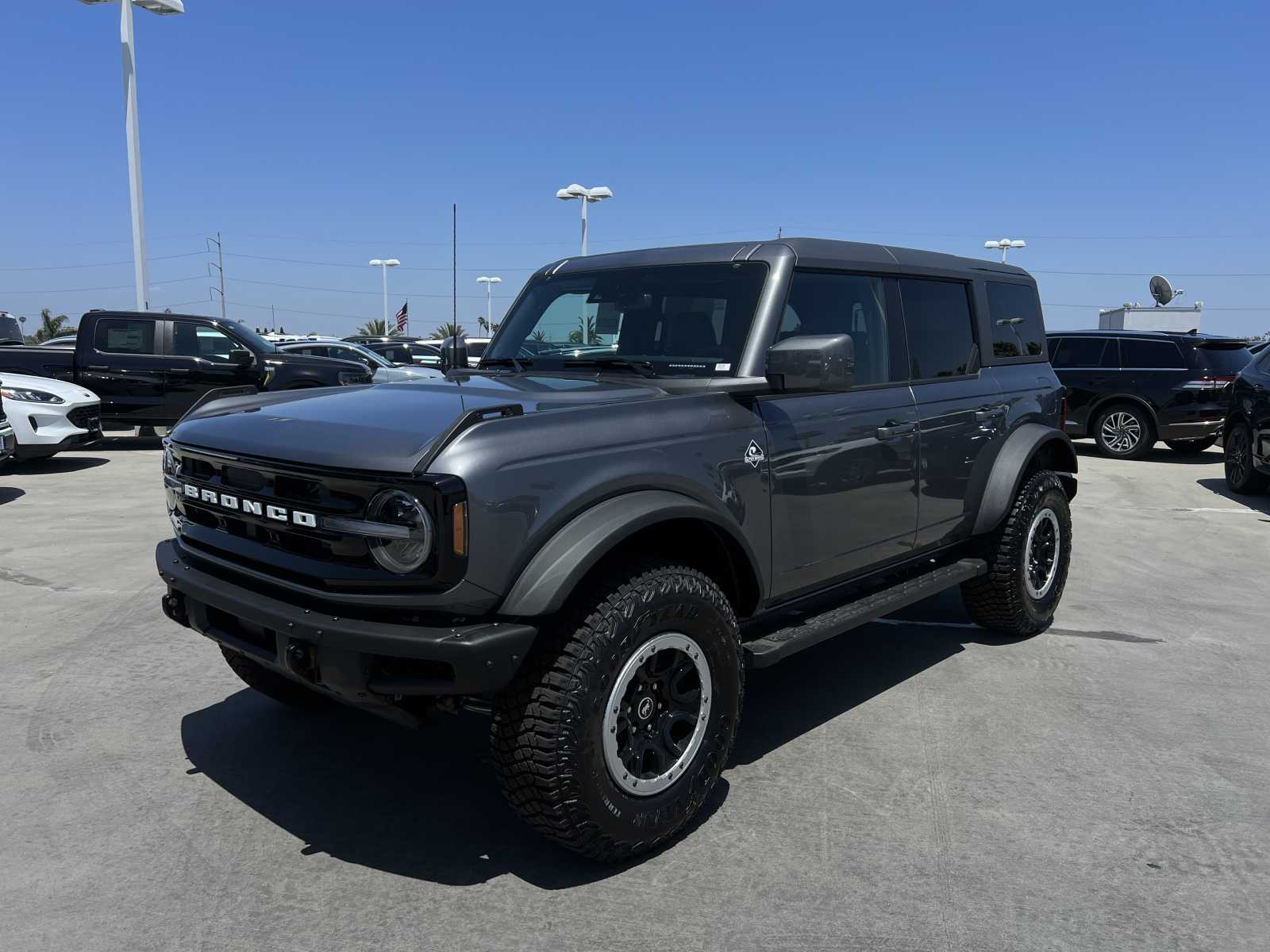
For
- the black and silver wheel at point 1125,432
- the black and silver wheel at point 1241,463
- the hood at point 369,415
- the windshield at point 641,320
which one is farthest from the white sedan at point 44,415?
the black and silver wheel at point 1125,432

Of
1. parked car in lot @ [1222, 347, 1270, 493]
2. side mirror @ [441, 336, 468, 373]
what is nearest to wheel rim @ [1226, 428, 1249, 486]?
parked car in lot @ [1222, 347, 1270, 493]

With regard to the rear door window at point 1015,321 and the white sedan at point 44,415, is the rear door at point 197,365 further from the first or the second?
the rear door window at point 1015,321

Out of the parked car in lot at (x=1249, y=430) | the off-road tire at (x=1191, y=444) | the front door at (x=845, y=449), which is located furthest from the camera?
the off-road tire at (x=1191, y=444)

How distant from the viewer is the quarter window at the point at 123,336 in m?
13.7

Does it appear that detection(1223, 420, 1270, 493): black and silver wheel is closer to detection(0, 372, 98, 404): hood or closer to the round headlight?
the round headlight

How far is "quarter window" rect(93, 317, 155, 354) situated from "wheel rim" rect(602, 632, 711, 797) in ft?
42.2

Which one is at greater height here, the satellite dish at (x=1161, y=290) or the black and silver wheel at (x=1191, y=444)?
the satellite dish at (x=1161, y=290)

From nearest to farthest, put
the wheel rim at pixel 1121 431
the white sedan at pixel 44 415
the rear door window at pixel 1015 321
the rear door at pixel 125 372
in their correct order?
the rear door window at pixel 1015 321
the white sedan at pixel 44 415
the rear door at pixel 125 372
the wheel rim at pixel 1121 431

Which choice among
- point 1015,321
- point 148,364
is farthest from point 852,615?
point 148,364

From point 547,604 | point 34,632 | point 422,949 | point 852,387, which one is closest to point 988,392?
point 852,387

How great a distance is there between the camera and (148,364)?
13.6m

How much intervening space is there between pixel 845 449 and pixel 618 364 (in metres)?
0.97

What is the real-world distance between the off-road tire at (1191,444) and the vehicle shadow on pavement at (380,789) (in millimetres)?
12711

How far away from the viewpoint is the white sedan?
11.0 m
